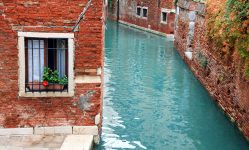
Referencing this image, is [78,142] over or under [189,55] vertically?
under

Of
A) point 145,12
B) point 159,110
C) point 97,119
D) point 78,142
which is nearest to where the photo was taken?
point 78,142

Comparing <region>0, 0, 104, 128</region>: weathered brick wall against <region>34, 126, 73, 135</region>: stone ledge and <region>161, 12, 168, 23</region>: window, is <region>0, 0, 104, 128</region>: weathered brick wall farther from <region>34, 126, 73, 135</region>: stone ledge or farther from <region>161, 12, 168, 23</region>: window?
<region>161, 12, 168, 23</region>: window

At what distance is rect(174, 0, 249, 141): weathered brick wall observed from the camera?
9.02 metres

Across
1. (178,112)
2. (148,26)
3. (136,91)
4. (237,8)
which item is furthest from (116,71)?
(148,26)

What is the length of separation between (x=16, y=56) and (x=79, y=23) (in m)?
1.21

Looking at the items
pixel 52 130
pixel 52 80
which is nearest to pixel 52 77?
pixel 52 80

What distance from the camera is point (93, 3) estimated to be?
689 centimetres

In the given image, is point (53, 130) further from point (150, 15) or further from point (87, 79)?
point (150, 15)

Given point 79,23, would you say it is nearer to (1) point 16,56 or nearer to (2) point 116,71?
(1) point 16,56

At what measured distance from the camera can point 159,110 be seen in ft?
35.4

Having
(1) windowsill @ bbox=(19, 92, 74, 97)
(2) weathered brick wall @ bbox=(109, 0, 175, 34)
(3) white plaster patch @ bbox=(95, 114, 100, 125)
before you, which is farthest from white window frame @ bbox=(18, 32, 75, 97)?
(2) weathered brick wall @ bbox=(109, 0, 175, 34)

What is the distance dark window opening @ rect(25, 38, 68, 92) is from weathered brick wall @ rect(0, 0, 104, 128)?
0.20 metres

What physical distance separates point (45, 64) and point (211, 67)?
6.63 m

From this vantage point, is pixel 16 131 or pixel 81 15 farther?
pixel 16 131
